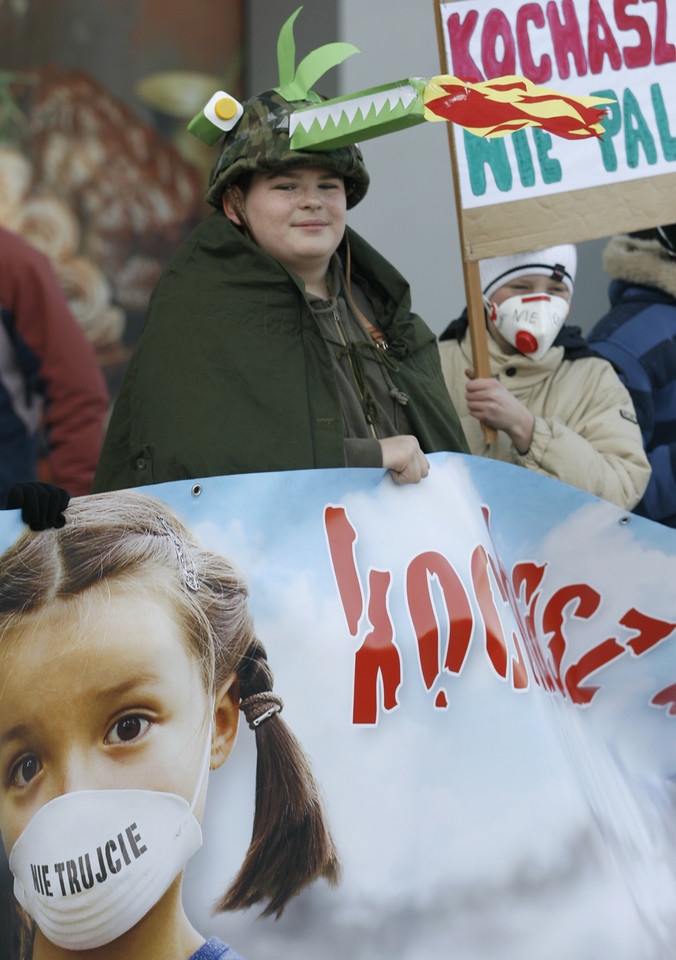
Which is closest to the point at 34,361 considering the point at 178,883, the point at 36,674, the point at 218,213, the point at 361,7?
the point at 218,213

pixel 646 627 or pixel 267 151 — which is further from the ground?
pixel 267 151

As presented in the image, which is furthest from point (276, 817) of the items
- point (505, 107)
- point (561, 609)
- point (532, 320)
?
point (532, 320)

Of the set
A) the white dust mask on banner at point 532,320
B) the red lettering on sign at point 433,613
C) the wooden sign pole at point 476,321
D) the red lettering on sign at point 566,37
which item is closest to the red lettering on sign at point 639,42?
the red lettering on sign at point 566,37

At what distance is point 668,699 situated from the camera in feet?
7.71

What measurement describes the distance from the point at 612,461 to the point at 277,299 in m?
0.99

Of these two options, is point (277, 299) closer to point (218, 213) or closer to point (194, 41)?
point (218, 213)

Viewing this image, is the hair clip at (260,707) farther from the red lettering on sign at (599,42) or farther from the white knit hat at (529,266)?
the red lettering on sign at (599,42)

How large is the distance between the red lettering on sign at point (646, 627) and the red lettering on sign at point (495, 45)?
1316 millimetres

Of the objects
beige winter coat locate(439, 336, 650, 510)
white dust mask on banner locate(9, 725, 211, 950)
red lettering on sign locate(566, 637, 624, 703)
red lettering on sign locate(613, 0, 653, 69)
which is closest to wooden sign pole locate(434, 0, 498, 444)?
beige winter coat locate(439, 336, 650, 510)

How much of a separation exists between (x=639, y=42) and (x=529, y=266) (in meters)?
0.63

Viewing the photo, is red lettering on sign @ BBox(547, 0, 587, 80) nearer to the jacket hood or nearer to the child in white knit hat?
the child in white knit hat

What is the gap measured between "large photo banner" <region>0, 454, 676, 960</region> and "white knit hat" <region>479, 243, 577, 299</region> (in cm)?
75

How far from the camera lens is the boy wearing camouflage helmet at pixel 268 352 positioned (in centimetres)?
206

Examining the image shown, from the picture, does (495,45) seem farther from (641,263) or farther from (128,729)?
(128,729)
